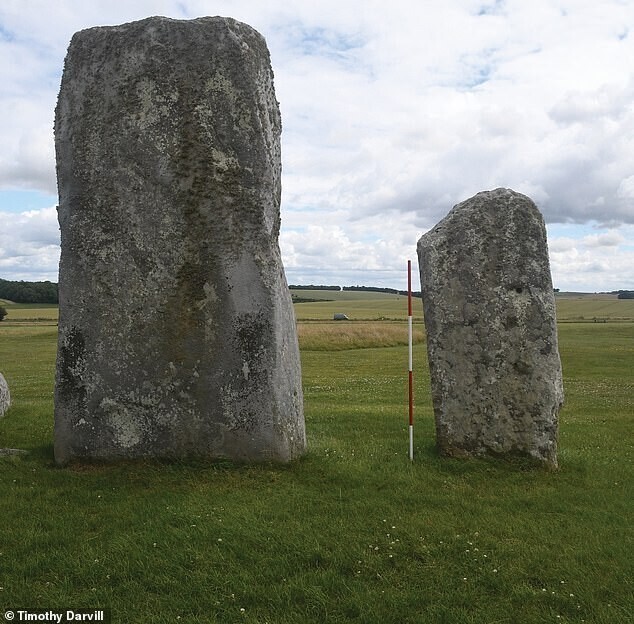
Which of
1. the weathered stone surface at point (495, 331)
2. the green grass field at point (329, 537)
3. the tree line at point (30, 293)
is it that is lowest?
the green grass field at point (329, 537)

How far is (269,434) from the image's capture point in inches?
347

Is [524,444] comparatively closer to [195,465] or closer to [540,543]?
[540,543]

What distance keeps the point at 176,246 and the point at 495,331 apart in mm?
4657

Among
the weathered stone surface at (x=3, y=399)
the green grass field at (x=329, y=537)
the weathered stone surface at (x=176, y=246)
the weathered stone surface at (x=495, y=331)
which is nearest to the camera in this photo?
the green grass field at (x=329, y=537)

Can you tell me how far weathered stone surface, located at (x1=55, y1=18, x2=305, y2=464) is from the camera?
866 centimetres

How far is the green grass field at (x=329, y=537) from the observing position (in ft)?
18.0

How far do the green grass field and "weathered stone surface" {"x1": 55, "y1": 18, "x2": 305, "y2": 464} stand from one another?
2.30 ft

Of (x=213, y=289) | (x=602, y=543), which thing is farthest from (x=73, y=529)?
(x=602, y=543)

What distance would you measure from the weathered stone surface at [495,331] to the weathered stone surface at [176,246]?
99.1 inches

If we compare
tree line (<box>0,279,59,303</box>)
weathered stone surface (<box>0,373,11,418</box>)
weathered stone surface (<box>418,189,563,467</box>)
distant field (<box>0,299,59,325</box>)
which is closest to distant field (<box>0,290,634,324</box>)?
distant field (<box>0,299,59,325</box>)

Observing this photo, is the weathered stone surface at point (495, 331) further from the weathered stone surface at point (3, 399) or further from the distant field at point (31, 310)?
the distant field at point (31, 310)

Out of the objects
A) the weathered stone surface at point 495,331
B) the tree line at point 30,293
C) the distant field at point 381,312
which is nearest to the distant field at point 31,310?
the distant field at point 381,312

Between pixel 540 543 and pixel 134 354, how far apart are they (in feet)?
18.3

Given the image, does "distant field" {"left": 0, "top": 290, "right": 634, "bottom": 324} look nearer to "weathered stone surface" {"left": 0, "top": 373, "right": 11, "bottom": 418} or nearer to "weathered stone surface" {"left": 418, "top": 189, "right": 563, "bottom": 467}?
"weathered stone surface" {"left": 0, "top": 373, "right": 11, "bottom": 418}
